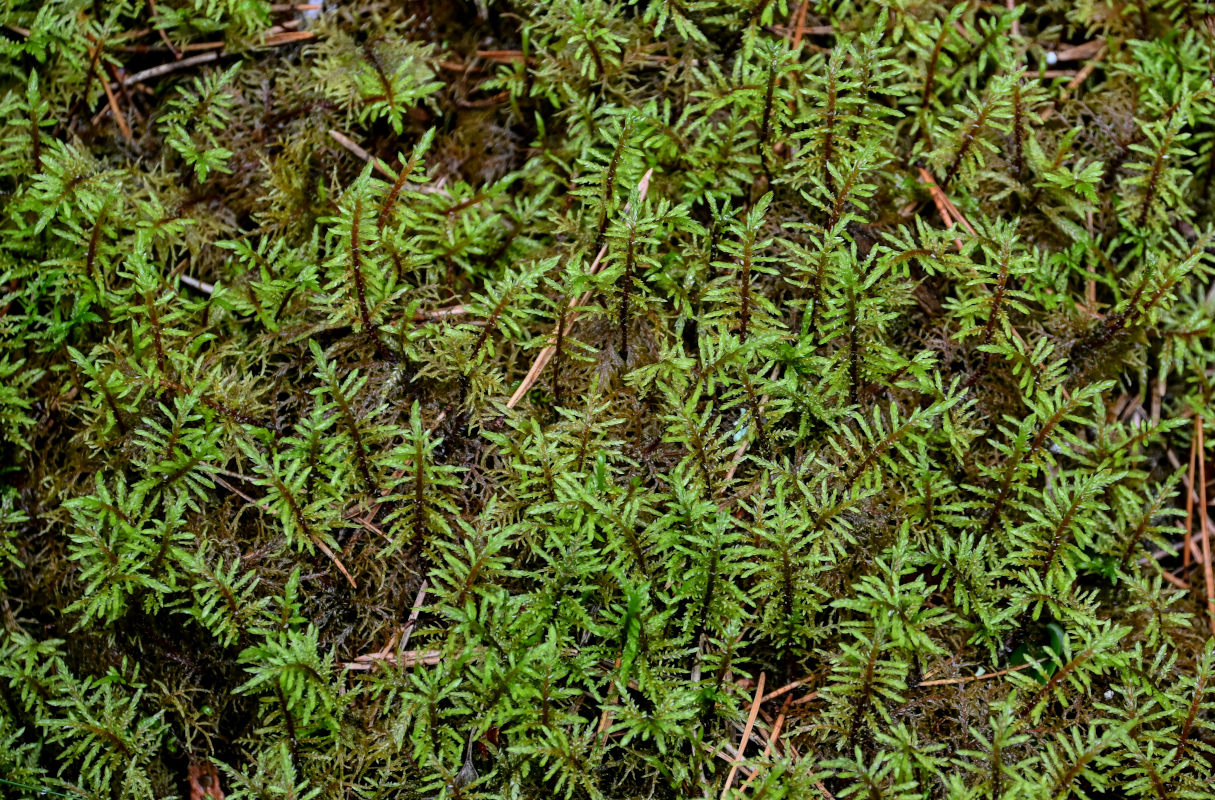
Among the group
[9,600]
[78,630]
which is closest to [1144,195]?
[78,630]

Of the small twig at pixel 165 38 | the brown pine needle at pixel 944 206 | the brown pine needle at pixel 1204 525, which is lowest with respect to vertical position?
the brown pine needle at pixel 1204 525

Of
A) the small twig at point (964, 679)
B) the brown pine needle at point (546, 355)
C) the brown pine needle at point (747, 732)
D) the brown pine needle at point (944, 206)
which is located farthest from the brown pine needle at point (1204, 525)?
the brown pine needle at point (546, 355)

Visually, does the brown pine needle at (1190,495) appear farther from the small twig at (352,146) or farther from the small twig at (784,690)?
the small twig at (352,146)

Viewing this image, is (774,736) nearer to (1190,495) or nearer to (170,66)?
(1190,495)

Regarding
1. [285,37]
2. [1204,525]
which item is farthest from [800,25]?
[1204,525]

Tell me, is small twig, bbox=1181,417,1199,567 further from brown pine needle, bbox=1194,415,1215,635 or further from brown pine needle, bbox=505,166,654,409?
brown pine needle, bbox=505,166,654,409

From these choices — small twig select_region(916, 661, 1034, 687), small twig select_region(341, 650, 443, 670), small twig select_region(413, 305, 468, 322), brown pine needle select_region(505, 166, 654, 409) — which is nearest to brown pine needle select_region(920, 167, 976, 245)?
brown pine needle select_region(505, 166, 654, 409)
